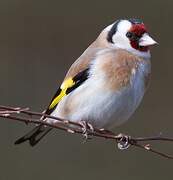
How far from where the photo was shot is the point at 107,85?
10.9ft

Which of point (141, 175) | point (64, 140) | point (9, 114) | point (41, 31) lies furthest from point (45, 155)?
point (9, 114)

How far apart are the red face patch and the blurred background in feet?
4.10

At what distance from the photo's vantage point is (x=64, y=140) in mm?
5035

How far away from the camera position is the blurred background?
485 centimetres

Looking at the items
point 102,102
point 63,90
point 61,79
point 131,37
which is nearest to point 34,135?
point 63,90

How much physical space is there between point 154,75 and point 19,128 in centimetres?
85

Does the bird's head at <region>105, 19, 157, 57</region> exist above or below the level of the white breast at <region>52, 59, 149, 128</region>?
above

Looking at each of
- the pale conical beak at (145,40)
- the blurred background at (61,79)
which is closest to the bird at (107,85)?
the pale conical beak at (145,40)

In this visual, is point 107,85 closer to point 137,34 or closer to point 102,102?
point 102,102

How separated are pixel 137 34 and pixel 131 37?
28 millimetres

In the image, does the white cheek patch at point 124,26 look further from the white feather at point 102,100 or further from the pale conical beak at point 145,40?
the white feather at point 102,100

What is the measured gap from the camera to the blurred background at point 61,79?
485 cm

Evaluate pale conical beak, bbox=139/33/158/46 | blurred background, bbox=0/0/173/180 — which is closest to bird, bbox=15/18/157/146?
pale conical beak, bbox=139/33/158/46

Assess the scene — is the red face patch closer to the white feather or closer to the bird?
the bird
